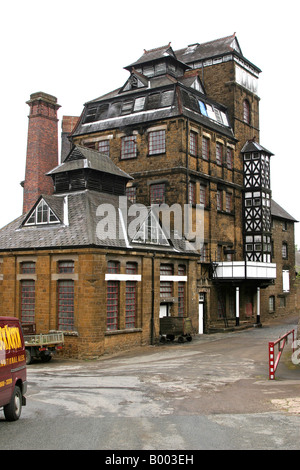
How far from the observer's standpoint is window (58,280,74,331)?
2680cm

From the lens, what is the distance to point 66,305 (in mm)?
27078

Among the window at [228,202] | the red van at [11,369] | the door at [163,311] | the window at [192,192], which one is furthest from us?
the window at [228,202]

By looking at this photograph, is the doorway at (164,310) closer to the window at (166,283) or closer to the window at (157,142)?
the window at (166,283)

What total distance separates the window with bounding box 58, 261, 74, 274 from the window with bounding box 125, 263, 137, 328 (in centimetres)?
329

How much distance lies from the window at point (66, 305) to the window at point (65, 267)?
533 millimetres

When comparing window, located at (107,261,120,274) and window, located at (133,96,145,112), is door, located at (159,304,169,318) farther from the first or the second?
window, located at (133,96,145,112)

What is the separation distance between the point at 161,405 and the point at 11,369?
425cm

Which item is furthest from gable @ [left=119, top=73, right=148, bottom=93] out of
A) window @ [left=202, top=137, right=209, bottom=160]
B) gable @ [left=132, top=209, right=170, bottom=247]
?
gable @ [left=132, top=209, right=170, bottom=247]

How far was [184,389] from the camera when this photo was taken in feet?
54.1

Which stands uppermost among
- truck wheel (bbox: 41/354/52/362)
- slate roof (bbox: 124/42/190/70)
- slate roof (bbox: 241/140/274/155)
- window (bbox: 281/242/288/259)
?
slate roof (bbox: 124/42/190/70)

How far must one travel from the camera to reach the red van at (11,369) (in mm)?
11250

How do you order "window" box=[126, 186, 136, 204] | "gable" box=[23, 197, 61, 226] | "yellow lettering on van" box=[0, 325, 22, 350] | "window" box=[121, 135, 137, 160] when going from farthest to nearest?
1. "window" box=[121, 135, 137, 160]
2. "window" box=[126, 186, 136, 204]
3. "gable" box=[23, 197, 61, 226]
4. "yellow lettering on van" box=[0, 325, 22, 350]

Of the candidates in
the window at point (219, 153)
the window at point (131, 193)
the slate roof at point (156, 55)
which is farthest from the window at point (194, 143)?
the slate roof at point (156, 55)

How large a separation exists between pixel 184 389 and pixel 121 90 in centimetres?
2927
